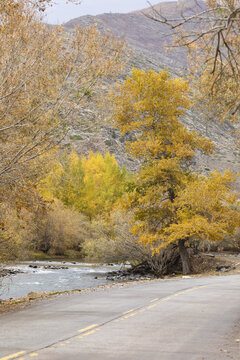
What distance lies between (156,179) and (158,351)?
21046mm

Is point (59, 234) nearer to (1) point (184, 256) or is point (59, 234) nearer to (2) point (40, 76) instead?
(1) point (184, 256)

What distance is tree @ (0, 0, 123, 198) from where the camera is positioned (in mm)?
12156

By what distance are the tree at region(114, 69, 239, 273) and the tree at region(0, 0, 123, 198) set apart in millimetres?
14078

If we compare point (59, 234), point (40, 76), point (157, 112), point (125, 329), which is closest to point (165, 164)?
point (157, 112)

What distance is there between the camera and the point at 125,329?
981 cm

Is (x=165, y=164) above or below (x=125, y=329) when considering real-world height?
above

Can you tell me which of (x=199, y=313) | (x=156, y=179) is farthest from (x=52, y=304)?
(x=156, y=179)

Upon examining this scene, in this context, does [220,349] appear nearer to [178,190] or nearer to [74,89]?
[74,89]

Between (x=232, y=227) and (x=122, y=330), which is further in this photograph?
(x=232, y=227)

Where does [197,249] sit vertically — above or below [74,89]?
below

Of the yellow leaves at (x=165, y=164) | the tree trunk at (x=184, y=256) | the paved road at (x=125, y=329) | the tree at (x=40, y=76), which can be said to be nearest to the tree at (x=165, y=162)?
the yellow leaves at (x=165, y=164)

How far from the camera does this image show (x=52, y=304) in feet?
47.6

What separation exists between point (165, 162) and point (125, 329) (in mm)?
18379

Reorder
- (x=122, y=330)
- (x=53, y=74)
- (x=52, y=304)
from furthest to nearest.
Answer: (x=52, y=304)
(x=53, y=74)
(x=122, y=330)
